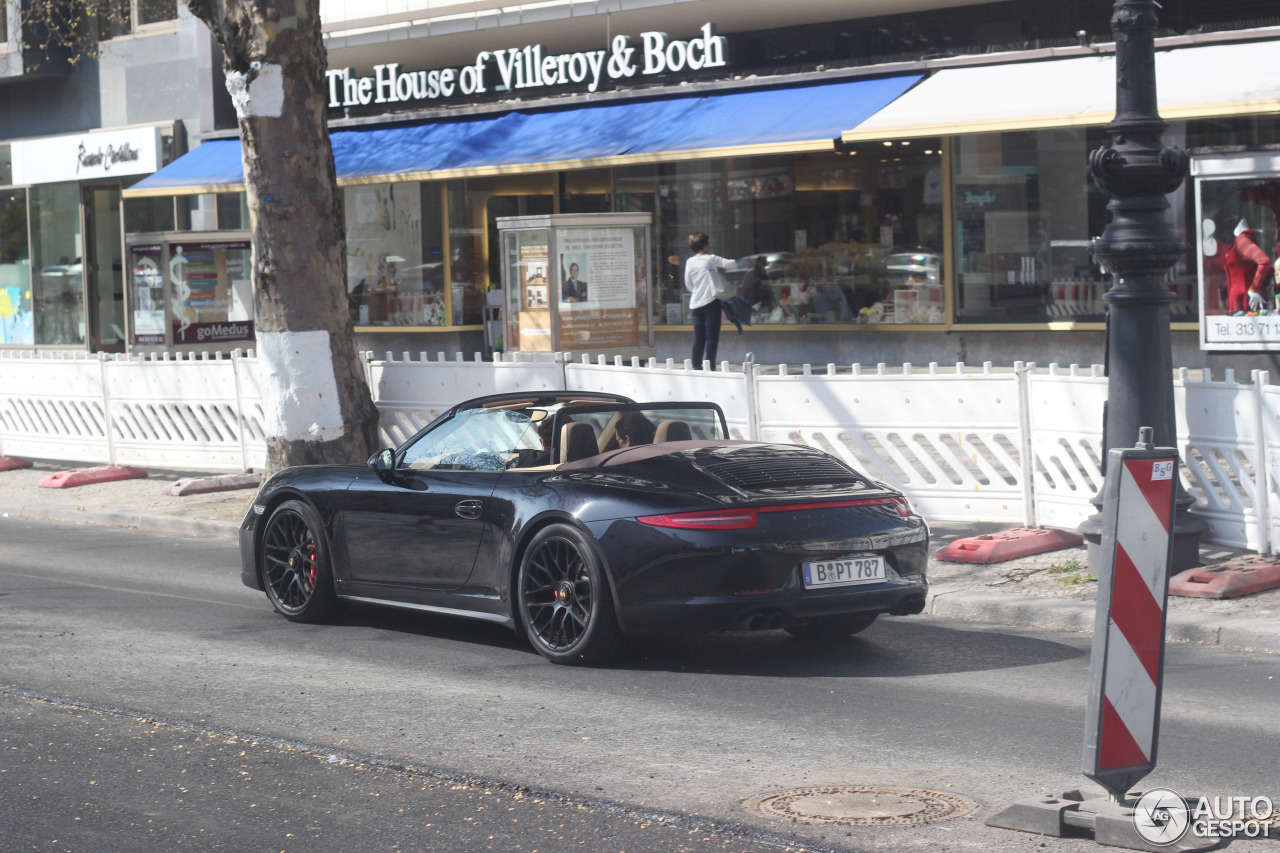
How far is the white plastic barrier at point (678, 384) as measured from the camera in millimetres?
11750

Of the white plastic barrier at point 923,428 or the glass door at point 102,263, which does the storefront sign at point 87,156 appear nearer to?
the glass door at point 102,263

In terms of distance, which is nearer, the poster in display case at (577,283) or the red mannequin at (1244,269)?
the red mannequin at (1244,269)

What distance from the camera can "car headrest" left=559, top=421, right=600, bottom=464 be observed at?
7.88 metres

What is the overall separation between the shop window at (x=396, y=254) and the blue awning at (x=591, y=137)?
1037mm

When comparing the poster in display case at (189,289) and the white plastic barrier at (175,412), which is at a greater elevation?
the poster in display case at (189,289)

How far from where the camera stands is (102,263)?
2936cm

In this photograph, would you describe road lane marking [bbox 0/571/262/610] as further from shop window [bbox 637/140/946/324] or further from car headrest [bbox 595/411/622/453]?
shop window [bbox 637/140/946/324]

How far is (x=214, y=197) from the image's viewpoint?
2642 cm

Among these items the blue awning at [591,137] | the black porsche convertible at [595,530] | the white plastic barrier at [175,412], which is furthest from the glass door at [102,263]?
the black porsche convertible at [595,530]

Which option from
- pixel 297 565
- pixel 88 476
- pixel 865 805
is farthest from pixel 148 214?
pixel 865 805

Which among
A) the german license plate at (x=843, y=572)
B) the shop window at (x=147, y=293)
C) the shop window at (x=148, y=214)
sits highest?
the shop window at (x=148, y=214)

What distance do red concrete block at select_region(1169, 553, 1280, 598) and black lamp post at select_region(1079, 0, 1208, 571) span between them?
0.35 meters

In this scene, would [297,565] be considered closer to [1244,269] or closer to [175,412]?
[175,412]

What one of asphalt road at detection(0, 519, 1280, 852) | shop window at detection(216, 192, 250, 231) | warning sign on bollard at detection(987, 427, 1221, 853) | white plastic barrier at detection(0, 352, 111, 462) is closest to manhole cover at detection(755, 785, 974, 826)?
asphalt road at detection(0, 519, 1280, 852)
